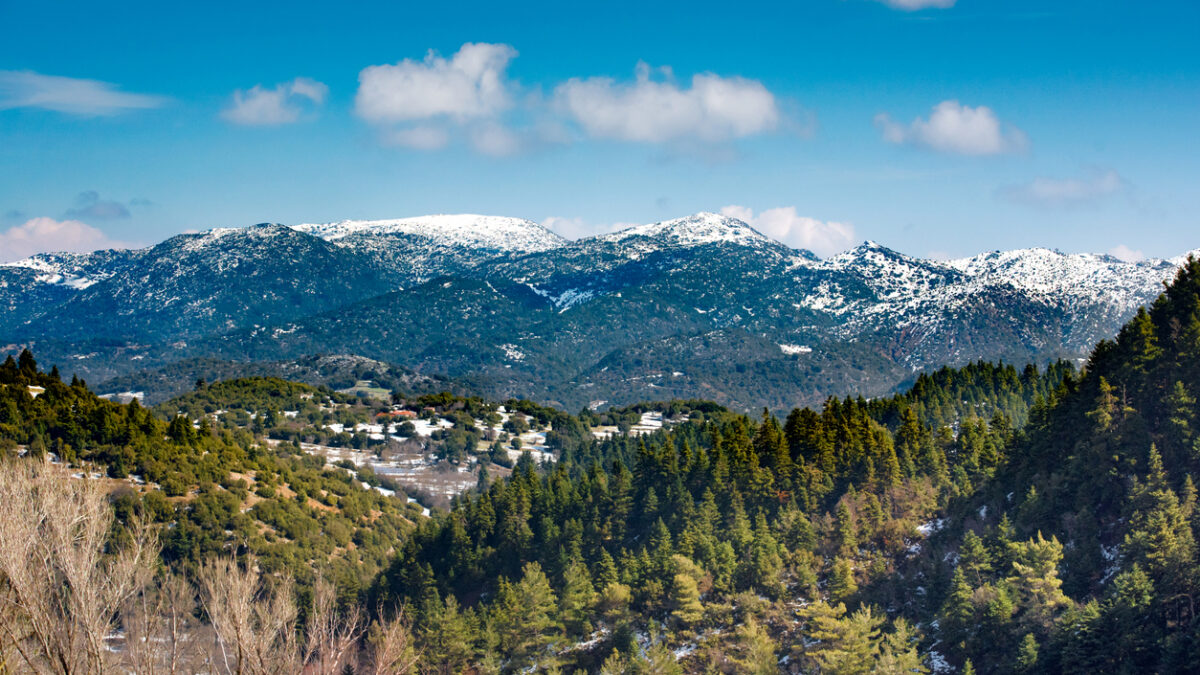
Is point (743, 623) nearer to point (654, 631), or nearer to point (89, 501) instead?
point (654, 631)

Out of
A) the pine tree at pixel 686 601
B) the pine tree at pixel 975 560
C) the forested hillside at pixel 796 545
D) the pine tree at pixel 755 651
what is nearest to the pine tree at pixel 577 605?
the forested hillside at pixel 796 545

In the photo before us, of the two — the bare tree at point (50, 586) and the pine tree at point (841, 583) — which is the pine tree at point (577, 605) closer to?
the pine tree at point (841, 583)

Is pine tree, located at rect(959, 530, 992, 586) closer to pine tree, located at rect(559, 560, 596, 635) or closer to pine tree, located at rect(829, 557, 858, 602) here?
pine tree, located at rect(829, 557, 858, 602)

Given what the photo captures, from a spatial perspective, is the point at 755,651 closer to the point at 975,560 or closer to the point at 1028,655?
the point at 1028,655

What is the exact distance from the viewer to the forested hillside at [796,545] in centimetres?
6738

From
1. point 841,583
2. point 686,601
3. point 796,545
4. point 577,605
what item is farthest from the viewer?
point 796,545

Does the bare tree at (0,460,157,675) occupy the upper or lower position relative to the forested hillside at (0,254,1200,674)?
upper

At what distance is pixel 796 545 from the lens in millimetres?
92938

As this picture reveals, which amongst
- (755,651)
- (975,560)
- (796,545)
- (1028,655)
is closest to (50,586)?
(755,651)

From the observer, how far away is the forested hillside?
67.4 metres

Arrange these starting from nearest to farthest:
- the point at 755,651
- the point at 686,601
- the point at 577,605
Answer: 1. the point at 755,651
2. the point at 686,601
3. the point at 577,605

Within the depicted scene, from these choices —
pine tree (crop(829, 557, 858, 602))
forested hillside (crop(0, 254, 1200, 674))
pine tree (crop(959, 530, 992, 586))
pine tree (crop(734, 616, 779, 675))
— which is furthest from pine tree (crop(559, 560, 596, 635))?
pine tree (crop(959, 530, 992, 586))

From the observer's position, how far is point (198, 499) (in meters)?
134

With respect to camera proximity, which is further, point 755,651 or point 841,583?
point 841,583
